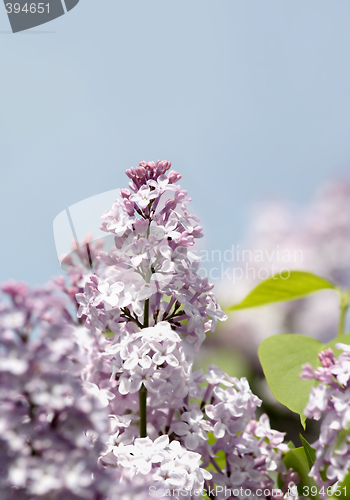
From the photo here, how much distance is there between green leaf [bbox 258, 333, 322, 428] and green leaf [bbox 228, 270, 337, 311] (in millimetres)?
165

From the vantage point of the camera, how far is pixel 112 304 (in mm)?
561

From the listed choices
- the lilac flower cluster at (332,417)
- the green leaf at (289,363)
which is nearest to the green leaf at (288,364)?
the green leaf at (289,363)

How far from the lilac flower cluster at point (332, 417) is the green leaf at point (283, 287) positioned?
439mm

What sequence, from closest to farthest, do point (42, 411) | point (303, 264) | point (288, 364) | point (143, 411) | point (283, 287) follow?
point (42, 411) → point (143, 411) → point (288, 364) → point (283, 287) → point (303, 264)

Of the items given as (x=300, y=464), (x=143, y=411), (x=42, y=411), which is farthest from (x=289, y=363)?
(x=42, y=411)

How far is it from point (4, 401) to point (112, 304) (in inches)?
9.0

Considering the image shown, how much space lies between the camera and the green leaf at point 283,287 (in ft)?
3.07

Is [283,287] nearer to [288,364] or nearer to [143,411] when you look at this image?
[288,364]

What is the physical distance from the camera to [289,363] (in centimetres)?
73

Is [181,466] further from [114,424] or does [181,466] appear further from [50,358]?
[50,358]

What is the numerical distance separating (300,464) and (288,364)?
0.44 ft

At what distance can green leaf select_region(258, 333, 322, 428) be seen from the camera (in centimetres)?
65

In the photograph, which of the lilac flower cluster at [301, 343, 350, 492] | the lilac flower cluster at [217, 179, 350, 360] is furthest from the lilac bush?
the lilac flower cluster at [217, 179, 350, 360]

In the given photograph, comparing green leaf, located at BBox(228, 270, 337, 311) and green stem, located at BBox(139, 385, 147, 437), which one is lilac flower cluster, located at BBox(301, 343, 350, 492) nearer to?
green stem, located at BBox(139, 385, 147, 437)
